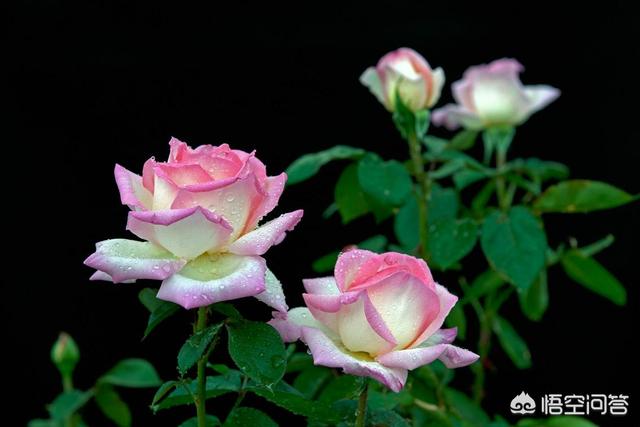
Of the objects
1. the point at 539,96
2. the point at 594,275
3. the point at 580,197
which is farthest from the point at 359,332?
the point at 539,96

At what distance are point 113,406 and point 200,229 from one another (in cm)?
75

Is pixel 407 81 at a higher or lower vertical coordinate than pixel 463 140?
higher

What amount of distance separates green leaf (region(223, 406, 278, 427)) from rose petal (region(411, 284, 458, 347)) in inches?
5.2

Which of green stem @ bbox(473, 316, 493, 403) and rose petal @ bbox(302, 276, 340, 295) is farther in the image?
green stem @ bbox(473, 316, 493, 403)

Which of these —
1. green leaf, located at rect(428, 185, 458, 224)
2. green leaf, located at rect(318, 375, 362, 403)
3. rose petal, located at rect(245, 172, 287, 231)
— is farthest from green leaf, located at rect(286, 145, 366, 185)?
rose petal, located at rect(245, 172, 287, 231)

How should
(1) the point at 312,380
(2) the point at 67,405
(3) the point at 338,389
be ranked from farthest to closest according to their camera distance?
(2) the point at 67,405 < (1) the point at 312,380 < (3) the point at 338,389

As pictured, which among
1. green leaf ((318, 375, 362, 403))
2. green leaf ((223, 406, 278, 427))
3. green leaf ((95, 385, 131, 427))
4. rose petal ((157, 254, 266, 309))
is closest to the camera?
rose petal ((157, 254, 266, 309))

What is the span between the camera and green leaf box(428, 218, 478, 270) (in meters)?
1.04

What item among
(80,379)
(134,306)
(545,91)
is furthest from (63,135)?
(545,91)

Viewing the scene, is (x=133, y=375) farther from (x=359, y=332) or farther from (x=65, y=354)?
(x=359, y=332)

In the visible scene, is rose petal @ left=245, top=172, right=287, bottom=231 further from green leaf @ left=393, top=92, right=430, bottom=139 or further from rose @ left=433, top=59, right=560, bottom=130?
rose @ left=433, top=59, right=560, bottom=130

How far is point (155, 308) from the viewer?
685mm

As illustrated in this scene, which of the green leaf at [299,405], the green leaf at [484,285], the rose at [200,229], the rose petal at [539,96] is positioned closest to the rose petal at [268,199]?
the rose at [200,229]

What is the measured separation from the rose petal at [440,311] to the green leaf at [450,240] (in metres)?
0.36
